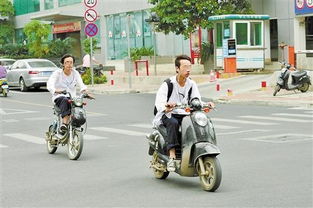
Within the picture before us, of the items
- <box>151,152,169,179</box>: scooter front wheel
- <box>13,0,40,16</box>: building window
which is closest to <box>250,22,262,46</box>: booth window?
<box>151,152,169,179</box>: scooter front wheel

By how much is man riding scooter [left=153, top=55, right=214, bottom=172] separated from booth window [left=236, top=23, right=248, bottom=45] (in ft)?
80.1

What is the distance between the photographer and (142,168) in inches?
401

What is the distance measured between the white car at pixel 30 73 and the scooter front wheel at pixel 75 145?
21.5 metres

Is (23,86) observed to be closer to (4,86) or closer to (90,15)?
(4,86)

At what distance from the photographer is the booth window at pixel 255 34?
3341 cm

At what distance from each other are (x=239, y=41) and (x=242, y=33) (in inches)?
16.6

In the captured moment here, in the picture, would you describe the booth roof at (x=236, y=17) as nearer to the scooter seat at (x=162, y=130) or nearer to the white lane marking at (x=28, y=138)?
the white lane marking at (x=28, y=138)

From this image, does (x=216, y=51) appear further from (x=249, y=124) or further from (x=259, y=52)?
(x=249, y=124)

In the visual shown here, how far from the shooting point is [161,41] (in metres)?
48.4

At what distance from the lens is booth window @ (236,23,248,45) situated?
32969 mm

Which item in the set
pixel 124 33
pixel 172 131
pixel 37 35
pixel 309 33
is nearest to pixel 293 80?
pixel 309 33

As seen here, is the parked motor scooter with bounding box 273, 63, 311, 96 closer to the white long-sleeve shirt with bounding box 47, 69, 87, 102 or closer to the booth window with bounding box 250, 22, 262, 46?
the booth window with bounding box 250, 22, 262, 46

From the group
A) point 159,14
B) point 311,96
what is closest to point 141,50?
point 159,14

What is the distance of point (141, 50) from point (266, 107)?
1050 inches
